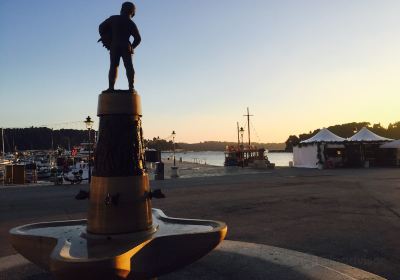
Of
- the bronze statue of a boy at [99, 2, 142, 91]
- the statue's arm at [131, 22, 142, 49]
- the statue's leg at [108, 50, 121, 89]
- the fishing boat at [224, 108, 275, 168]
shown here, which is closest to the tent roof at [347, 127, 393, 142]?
the fishing boat at [224, 108, 275, 168]

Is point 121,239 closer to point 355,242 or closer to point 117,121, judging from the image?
point 117,121

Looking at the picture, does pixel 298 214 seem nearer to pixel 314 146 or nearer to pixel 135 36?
pixel 135 36

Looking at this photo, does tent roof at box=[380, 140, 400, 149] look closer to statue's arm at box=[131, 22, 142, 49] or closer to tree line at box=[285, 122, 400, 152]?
statue's arm at box=[131, 22, 142, 49]

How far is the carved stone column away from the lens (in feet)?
20.0

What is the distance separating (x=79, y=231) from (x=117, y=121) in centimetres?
188

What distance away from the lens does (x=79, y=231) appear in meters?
6.63

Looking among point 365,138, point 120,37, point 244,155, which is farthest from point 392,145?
point 120,37

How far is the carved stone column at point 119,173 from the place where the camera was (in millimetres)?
6102

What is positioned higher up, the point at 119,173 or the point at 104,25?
the point at 104,25

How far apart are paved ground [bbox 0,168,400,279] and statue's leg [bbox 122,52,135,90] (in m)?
5.16

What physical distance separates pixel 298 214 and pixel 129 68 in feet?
29.3

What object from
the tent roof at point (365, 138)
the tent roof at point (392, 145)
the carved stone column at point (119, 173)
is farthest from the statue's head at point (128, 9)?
the tent roof at point (392, 145)

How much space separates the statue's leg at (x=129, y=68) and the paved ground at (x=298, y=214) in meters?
5.16

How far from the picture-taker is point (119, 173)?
6.32 m
